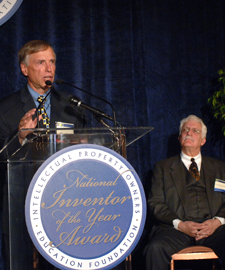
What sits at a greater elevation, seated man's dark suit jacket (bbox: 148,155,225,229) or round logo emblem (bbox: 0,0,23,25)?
round logo emblem (bbox: 0,0,23,25)

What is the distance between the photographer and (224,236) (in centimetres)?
260

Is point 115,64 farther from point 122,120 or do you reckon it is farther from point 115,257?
point 115,257

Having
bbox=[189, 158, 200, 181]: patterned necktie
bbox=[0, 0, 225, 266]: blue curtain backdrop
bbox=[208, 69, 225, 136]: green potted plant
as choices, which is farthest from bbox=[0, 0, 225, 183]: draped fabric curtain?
bbox=[189, 158, 200, 181]: patterned necktie

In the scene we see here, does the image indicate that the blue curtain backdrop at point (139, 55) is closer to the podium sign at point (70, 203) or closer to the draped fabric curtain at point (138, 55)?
the draped fabric curtain at point (138, 55)

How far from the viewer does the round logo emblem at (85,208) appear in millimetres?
1271

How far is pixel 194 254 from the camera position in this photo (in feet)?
7.96

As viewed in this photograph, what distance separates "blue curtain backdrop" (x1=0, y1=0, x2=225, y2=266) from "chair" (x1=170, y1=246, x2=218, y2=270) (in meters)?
0.95

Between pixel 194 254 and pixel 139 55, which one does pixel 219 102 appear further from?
pixel 194 254

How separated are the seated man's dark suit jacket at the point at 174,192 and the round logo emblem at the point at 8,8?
1852 millimetres

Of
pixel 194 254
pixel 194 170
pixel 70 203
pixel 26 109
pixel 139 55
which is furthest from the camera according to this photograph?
pixel 139 55

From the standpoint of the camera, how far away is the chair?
2398mm

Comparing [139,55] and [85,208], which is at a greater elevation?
[139,55]

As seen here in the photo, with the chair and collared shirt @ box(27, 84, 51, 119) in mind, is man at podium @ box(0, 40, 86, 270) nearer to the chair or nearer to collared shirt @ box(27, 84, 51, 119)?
collared shirt @ box(27, 84, 51, 119)

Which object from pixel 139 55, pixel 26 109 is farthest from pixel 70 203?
pixel 139 55
